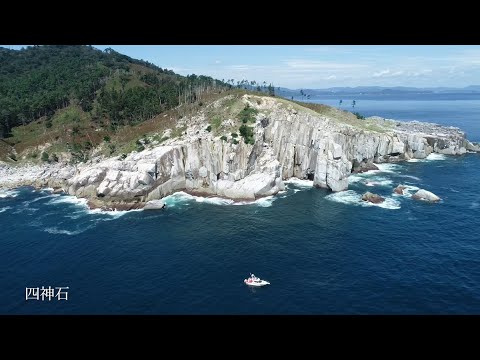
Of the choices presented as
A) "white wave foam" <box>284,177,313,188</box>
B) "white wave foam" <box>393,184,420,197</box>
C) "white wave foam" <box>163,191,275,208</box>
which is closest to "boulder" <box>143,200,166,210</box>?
"white wave foam" <box>163,191,275,208</box>

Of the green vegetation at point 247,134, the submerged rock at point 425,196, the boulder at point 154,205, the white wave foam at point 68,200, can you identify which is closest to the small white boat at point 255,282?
the boulder at point 154,205

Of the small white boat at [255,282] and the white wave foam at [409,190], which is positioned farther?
→ the white wave foam at [409,190]

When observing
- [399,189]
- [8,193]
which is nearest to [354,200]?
[399,189]

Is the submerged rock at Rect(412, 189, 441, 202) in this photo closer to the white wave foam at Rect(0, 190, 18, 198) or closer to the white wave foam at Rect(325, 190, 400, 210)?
the white wave foam at Rect(325, 190, 400, 210)

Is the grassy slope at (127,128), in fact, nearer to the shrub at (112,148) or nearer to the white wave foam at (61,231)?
the shrub at (112,148)

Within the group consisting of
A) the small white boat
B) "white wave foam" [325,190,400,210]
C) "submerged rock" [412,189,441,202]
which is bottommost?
the small white boat

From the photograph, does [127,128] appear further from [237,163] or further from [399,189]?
[399,189]

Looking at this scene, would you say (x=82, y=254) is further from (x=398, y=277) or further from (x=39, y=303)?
(x=398, y=277)
